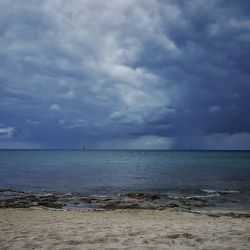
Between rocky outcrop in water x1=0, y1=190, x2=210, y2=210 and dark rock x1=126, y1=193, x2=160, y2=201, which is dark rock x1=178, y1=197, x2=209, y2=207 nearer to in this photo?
rocky outcrop in water x1=0, y1=190, x2=210, y2=210

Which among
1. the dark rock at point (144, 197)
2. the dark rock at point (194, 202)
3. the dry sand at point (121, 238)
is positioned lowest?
the dark rock at point (194, 202)

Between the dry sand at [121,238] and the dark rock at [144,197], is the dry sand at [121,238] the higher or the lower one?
the higher one

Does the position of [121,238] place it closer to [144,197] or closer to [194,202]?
[194,202]

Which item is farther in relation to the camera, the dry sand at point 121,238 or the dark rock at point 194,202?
the dark rock at point 194,202

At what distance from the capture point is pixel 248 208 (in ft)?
78.0

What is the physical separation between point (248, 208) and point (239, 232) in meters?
14.4

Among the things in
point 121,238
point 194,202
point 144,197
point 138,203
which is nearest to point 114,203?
point 138,203

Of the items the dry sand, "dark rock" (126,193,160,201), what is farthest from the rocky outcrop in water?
the dry sand

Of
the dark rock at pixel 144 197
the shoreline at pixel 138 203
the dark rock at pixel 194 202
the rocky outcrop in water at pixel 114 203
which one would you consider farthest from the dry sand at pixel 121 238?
the dark rock at pixel 144 197

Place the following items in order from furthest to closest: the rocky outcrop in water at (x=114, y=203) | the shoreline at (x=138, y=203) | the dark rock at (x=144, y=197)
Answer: the dark rock at (x=144, y=197) < the rocky outcrop in water at (x=114, y=203) < the shoreline at (x=138, y=203)

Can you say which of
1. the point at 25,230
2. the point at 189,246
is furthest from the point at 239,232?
the point at 25,230

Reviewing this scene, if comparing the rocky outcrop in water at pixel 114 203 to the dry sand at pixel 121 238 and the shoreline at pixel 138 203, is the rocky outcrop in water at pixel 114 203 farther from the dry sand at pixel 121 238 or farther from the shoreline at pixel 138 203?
the dry sand at pixel 121 238

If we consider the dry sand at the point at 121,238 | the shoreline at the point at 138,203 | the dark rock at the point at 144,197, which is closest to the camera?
the dry sand at the point at 121,238

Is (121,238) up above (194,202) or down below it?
above
